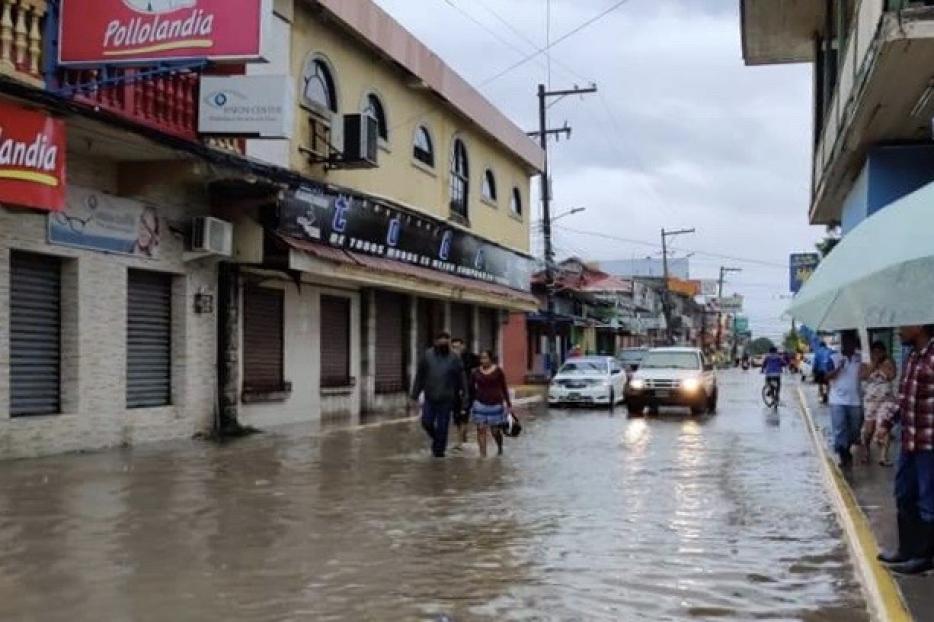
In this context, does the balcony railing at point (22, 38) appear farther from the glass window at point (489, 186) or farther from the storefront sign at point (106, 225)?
the glass window at point (489, 186)

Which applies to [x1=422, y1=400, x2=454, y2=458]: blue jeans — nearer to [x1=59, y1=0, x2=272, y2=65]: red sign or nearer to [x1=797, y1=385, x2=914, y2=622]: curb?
[x1=797, y1=385, x2=914, y2=622]: curb

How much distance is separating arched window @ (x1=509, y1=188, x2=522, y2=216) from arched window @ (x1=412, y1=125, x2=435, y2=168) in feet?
28.0

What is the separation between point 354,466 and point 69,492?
3.96m

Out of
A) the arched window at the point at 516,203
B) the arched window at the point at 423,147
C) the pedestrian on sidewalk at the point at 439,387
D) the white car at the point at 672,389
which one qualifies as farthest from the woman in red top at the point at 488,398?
the arched window at the point at 516,203

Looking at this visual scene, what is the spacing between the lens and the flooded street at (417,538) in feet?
21.7

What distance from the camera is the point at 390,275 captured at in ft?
73.4

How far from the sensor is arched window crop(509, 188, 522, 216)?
36978mm

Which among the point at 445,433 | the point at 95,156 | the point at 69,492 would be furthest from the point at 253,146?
the point at 69,492

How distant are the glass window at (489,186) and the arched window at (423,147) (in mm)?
5292

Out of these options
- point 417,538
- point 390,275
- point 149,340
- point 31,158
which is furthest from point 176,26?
point 390,275

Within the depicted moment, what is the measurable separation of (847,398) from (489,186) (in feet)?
71.6

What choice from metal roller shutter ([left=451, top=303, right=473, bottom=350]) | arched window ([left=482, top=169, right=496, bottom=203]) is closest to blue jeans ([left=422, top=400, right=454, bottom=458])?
metal roller shutter ([left=451, top=303, right=473, bottom=350])

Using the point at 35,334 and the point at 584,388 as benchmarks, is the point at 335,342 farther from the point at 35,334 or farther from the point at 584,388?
the point at 35,334

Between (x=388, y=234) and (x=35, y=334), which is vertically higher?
(x=388, y=234)
